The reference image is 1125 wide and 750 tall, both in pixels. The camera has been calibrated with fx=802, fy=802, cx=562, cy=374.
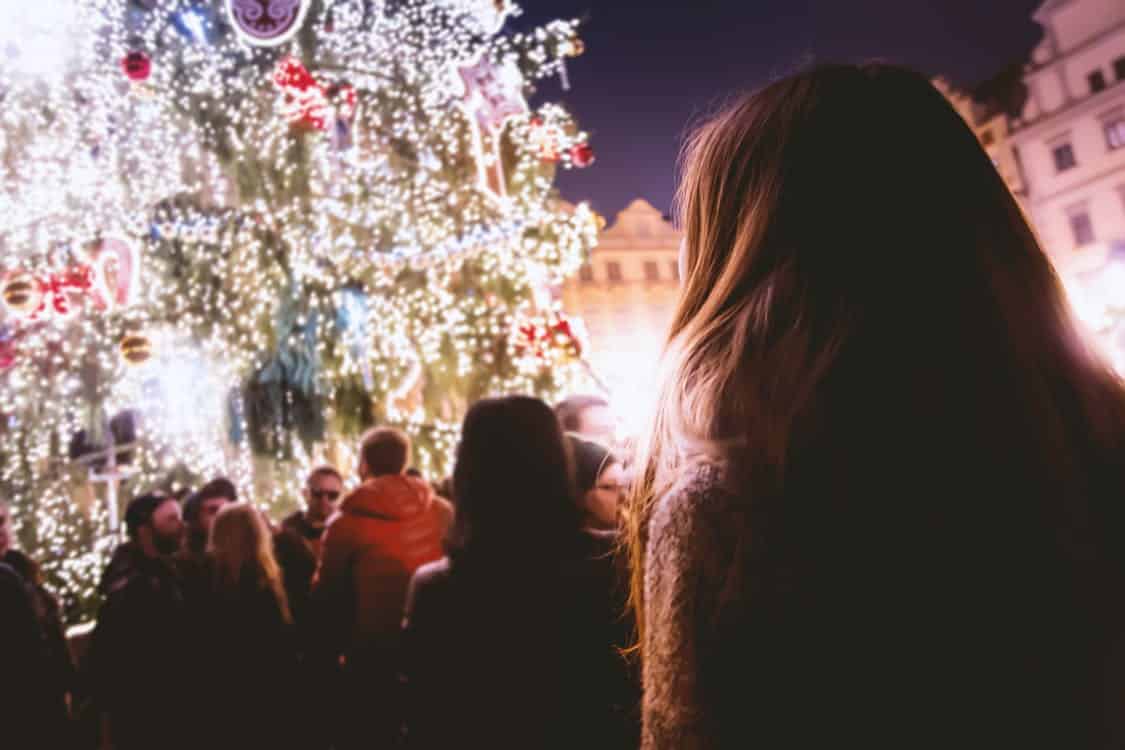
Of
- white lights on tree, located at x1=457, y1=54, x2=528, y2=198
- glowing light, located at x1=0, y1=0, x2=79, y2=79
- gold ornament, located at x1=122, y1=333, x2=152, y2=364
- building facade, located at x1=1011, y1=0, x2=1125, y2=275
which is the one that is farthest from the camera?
building facade, located at x1=1011, y1=0, x2=1125, y2=275

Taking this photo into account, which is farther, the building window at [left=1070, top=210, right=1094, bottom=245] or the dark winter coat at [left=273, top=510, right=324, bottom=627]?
the building window at [left=1070, top=210, right=1094, bottom=245]

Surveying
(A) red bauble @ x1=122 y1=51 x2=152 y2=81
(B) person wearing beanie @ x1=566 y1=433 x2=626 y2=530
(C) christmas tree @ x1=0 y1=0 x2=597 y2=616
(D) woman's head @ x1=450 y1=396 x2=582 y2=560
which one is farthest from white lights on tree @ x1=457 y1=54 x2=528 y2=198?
(D) woman's head @ x1=450 y1=396 x2=582 y2=560

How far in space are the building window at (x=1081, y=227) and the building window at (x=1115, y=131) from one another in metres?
2.37

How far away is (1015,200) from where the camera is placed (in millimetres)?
1138

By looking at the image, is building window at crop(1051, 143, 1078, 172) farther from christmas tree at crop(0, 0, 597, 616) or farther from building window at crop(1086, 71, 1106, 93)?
christmas tree at crop(0, 0, 597, 616)

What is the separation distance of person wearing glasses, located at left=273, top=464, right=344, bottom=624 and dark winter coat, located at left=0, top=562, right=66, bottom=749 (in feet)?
4.63

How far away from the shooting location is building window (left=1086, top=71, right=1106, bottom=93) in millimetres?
25266

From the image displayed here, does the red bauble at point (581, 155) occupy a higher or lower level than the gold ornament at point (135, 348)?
higher

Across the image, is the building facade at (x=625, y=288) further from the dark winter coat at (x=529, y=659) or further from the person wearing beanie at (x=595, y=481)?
the dark winter coat at (x=529, y=659)

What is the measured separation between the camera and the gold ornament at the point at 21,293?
8.30 meters

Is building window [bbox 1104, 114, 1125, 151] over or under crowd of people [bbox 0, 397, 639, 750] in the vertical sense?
over

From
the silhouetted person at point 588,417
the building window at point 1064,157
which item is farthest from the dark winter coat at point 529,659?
the building window at point 1064,157

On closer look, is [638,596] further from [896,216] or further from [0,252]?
[0,252]

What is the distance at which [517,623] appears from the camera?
2230 mm
